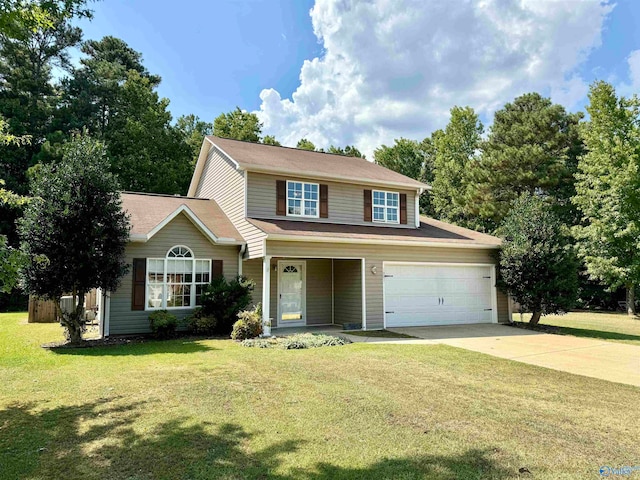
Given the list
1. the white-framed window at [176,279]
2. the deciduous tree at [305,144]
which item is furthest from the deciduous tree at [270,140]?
the white-framed window at [176,279]

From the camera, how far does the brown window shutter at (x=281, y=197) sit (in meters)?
14.5

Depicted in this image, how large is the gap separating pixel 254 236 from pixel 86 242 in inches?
179

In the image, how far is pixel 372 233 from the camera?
14.6 meters

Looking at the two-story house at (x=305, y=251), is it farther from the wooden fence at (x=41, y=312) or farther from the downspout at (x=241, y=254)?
the wooden fence at (x=41, y=312)

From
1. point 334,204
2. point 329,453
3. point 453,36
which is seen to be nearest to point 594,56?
point 453,36

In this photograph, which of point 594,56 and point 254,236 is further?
point 594,56

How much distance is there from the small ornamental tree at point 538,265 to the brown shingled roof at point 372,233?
100 cm

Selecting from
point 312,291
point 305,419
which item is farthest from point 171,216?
point 305,419

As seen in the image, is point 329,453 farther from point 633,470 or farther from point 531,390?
point 531,390

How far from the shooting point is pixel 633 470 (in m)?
3.74

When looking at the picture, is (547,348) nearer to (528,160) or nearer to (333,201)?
(333,201)

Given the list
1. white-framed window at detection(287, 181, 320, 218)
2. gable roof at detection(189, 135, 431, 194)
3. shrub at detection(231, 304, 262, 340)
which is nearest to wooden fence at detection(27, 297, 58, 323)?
gable roof at detection(189, 135, 431, 194)

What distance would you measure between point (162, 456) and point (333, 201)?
12159mm

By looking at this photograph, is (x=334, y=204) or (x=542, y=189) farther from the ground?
(x=542, y=189)
